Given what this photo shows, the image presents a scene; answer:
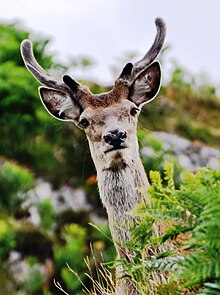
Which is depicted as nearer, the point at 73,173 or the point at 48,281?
the point at 48,281

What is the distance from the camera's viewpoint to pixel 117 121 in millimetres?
7645

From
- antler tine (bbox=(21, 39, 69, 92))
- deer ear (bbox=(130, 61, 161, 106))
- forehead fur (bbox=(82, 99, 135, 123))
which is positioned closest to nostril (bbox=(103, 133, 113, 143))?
forehead fur (bbox=(82, 99, 135, 123))

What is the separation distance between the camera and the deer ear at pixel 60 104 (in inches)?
324

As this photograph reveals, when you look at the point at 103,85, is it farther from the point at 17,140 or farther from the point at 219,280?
the point at 219,280

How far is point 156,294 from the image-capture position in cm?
538

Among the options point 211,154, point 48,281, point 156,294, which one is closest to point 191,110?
point 211,154

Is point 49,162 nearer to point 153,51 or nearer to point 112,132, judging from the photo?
point 153,51

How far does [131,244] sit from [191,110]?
15054 millimetres

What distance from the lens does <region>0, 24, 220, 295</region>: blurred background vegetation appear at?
14.4 m

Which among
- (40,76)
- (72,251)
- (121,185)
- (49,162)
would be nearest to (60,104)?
(40,76)

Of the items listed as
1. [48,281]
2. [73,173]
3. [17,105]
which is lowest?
[48,281]

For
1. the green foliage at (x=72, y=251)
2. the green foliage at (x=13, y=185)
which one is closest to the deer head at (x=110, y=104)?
the green foliage at (x=72, y=251)

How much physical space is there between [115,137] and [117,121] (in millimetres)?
317

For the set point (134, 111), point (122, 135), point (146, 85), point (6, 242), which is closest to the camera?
point (122, 135)
